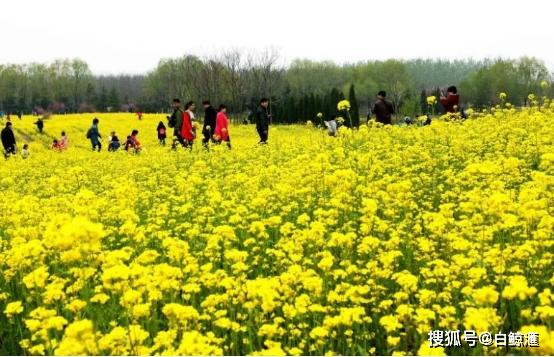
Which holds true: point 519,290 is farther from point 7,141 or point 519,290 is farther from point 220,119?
point 7,141

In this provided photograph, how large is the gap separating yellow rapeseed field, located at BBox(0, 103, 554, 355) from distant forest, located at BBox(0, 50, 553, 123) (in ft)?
185

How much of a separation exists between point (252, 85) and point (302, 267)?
8102cm

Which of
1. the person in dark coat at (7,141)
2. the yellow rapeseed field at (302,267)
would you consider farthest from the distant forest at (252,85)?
the yellow rapeseed field at (302,267)

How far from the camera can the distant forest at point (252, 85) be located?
77.2m

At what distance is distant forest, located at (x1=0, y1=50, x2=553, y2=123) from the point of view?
77.2 meters

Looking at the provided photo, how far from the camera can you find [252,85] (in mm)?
85750

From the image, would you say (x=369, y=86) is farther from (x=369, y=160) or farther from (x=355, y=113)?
(x=369, y=160)

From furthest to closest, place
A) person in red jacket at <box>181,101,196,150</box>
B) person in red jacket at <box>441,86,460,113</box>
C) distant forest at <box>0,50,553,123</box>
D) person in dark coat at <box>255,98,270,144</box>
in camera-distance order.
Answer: distant forest at <box>0,50,553,123</box>, person in red jacket at <box>181,101,196,150</box>, person in dark coat at <box>255,98,270,144</box>, person in red jacket at <box>441,86,460,113</box>

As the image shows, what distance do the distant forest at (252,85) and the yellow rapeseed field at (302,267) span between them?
5641 centimetres

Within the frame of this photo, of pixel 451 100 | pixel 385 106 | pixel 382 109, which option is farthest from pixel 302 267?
pixel 451 100

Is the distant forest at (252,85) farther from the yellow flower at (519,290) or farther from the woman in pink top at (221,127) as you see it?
the yellow flower at (519,290)

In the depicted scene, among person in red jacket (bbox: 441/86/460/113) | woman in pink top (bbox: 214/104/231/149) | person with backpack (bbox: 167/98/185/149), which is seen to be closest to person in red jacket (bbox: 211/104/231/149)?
woman in pink top (bbox: 214/104/231/149)

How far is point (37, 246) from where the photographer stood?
555 centimetres

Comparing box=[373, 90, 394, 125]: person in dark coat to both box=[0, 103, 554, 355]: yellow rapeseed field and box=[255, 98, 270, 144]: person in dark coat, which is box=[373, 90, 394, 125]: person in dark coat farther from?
box=[0, 103, 554, 355]: yellow rapeseed field
